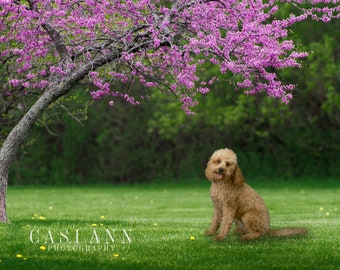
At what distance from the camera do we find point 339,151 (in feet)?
102

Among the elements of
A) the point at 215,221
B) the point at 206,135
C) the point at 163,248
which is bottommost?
the point at 163,248

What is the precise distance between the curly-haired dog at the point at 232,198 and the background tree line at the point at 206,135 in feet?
55.8

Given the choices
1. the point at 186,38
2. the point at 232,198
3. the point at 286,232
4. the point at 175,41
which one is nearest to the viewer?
the point at 232,198

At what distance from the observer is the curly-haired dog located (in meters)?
10.6

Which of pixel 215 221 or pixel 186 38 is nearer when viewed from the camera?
pixel 215 221

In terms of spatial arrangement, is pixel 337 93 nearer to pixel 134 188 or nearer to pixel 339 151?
pixel 339 151

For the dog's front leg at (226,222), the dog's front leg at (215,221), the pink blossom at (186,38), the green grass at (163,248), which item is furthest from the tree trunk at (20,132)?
the dog's front leg at (226,222)

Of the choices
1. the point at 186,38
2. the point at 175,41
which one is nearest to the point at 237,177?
the point at 175,41

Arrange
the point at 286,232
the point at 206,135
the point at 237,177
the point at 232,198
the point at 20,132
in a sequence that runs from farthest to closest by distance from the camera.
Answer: the point at 206,135 → the point at 20,132 → the point at 286,232 → the point at 237,177 → the point at 232,198

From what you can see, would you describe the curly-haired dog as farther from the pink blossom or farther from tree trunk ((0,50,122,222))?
tree trunk ((0,50,122,222))

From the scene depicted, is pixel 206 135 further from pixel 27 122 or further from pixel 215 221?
pixel 215 221

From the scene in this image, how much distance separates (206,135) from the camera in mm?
32344

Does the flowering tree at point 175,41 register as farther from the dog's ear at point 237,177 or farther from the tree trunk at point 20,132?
the dog's ear at point 237,177

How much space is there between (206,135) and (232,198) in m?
21.7
